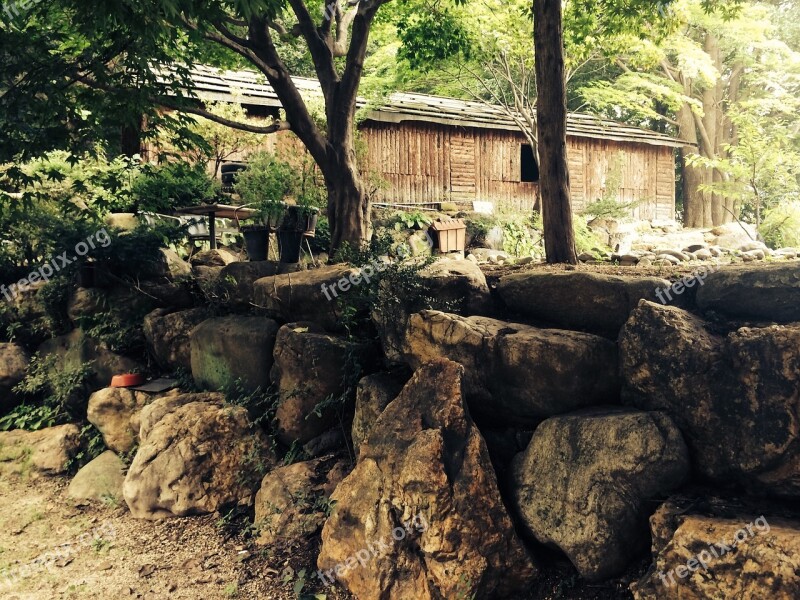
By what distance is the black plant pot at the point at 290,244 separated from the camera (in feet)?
25.8

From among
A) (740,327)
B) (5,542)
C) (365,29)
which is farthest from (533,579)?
(365,29)

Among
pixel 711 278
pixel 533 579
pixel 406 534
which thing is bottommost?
pixel 533 579

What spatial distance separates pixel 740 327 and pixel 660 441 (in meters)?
0.93

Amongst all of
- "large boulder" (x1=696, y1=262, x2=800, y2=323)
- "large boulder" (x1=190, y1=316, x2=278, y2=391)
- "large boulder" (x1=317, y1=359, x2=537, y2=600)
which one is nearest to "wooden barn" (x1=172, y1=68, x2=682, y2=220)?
"large boulder" (x1=190, y1=316, x2=278, y2=391)

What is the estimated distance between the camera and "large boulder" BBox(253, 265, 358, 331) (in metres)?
6.32

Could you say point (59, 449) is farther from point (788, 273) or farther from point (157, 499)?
point (788, 273)

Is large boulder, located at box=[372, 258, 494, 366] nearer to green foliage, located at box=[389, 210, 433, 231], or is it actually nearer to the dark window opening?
green foliage, located at box=[389, 210, 433, 231]

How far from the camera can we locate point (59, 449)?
24.9 feet

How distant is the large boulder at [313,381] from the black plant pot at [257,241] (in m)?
2.18

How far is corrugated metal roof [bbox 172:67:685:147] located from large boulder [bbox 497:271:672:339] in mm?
9249

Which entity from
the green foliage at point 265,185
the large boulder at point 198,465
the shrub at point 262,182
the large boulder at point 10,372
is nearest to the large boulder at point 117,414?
the large boulder at point 198,465

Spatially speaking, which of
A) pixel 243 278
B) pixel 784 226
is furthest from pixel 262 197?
pixel 784 226

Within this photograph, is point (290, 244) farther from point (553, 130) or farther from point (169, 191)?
point (169, 191)

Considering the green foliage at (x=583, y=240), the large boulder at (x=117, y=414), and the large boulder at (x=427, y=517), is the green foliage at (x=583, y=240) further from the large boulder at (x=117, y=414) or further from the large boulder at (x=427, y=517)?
the large boulder at (x=427, y=517)
